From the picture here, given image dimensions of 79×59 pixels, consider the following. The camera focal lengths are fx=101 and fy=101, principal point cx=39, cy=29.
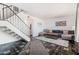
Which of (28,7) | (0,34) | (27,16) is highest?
(28,7)

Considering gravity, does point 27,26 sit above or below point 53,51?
above

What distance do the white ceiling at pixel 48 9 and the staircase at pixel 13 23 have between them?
142 millimetres

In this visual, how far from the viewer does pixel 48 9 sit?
1.71 m

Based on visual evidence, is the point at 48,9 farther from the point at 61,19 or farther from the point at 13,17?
the point at 13,17

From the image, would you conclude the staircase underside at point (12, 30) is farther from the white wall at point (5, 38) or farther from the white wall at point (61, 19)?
the white wall at point (61, 19)

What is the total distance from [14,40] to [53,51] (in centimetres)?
69

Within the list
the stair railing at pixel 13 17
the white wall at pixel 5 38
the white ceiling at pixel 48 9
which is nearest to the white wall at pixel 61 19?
the white ceiling at pixel 48 9

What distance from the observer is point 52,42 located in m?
1.72

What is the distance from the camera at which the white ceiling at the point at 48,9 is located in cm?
167

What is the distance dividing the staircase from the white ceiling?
14 cm

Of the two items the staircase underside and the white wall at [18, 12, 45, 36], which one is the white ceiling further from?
the staircase underside

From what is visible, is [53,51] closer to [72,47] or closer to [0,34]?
[72,47]

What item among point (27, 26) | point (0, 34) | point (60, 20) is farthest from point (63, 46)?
point (0, 34)

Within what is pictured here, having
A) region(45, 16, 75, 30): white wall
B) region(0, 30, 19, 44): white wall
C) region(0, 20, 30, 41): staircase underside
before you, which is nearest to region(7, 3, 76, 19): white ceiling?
region(45, 16, 75, 30): white wall
